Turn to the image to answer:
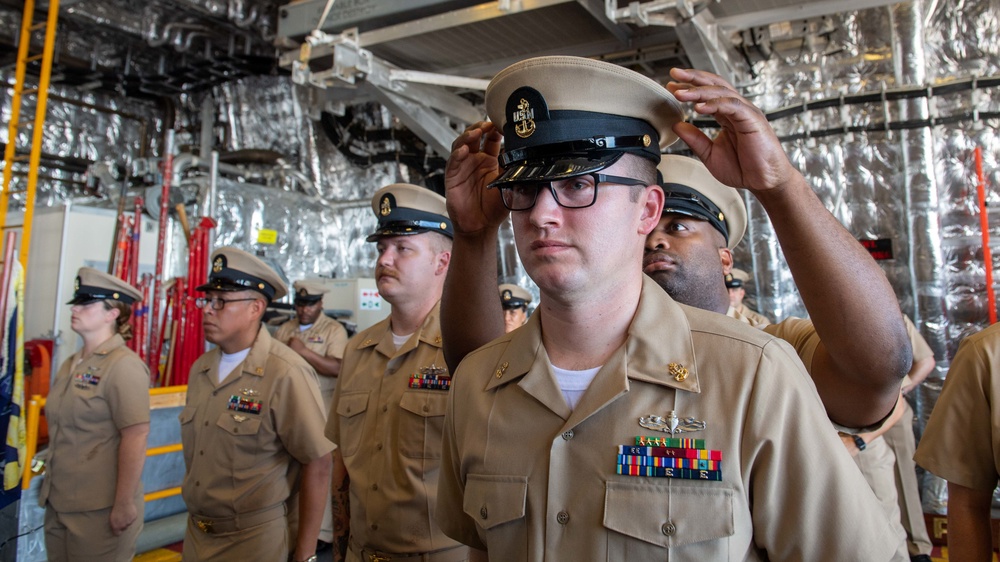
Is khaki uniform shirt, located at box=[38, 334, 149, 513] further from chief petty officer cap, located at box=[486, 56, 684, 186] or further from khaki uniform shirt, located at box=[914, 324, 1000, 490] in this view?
khaki uniform shirt, located at box=[914, 324, 1000, 490]

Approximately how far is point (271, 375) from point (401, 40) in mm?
2441

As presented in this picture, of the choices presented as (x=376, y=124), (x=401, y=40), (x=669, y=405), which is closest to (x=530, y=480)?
(x=669, y=405)

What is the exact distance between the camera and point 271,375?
3.02 m

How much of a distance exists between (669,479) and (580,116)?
670 millimetres

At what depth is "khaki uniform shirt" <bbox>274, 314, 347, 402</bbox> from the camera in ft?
18.6

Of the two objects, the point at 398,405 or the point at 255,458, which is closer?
the point at 398,405

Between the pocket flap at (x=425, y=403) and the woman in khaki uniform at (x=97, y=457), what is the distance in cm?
188

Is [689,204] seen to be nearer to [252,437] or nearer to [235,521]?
[252,437]

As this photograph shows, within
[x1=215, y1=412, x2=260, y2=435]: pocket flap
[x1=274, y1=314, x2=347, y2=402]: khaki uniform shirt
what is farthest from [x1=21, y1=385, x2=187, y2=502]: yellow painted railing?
[x1=215, y1=412, x2=260, y2=435]: pocket flap

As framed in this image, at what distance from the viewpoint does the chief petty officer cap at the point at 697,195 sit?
1814mm

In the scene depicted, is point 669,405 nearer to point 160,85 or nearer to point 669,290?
point 669,290

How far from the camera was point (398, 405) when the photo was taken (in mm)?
2385

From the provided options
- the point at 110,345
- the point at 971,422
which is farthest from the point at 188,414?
the point at 971,422

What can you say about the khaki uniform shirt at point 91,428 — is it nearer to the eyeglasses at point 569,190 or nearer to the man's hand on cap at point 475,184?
the man's hand on cap at point 475,184
